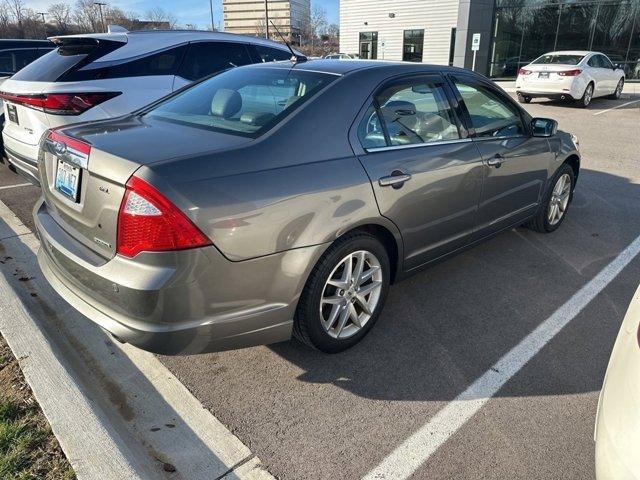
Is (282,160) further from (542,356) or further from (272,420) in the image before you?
(542,356)

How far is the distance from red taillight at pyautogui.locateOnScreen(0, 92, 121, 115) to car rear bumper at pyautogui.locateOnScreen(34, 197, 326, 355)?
2390 mm

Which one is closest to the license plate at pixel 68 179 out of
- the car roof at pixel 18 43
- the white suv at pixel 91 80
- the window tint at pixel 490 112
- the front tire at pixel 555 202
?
the white suv at pixel 91 80

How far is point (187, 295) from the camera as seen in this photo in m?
2.19

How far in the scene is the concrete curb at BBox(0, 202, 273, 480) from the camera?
215 cm

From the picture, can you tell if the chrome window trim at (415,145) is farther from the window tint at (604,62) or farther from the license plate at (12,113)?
the window tint at (604,62)

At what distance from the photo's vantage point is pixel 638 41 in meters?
21.2

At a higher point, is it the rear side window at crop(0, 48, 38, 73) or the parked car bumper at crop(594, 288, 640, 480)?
the rear side window at crop(0, 48, 38, 73)

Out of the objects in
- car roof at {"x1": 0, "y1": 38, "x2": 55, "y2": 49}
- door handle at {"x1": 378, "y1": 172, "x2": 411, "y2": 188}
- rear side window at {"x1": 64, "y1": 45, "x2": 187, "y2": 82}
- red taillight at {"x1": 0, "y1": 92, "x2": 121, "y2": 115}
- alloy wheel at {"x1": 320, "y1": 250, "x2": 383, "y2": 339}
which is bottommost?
alloy wheel at {"x1": 320, "y1": 250, "x2": 383, "y2": 339}

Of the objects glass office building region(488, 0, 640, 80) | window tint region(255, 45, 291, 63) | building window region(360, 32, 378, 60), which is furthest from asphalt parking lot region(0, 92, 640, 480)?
building window region(360, 32, 378, 60)

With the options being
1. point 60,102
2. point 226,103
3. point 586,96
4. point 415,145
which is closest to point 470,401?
point 415,145

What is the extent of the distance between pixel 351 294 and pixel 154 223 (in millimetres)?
1269

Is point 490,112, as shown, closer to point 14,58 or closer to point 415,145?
point 415,145

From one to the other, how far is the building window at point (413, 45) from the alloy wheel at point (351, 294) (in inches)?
1269

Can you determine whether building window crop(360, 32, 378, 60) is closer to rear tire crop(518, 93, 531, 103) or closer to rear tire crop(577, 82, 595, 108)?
rear tire crop(518, 93, 531, 103)
